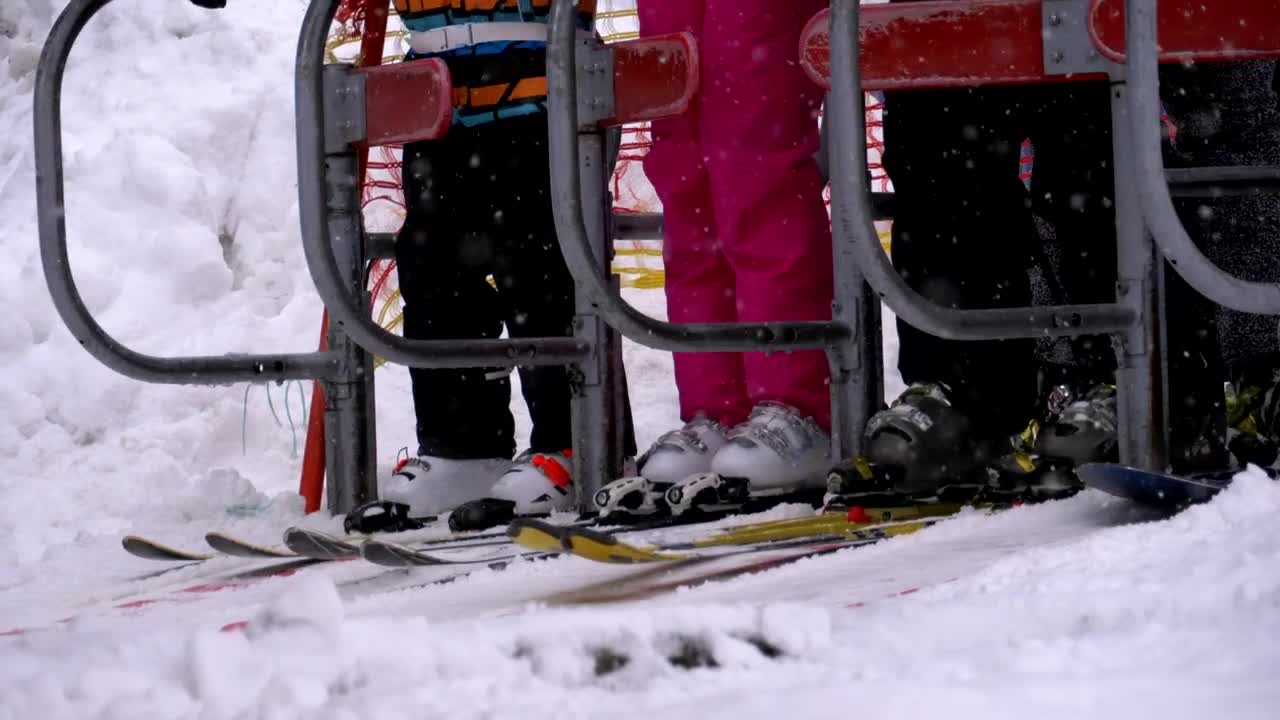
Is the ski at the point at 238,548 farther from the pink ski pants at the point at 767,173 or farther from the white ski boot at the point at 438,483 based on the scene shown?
the pink ski pants at the point at 767,173

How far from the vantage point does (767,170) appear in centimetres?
275

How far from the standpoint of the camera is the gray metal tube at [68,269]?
8.95 feet

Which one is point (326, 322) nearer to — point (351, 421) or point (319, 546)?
point (351, 421)

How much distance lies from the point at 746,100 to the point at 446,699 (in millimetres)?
1798

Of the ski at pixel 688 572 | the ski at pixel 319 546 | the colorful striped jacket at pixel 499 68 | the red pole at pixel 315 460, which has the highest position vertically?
the colorful striped jacket at pixel 499 68

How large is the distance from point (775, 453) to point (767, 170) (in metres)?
0.49

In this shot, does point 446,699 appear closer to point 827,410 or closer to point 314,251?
point 314,251

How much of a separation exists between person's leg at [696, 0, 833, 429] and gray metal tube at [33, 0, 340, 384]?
0.84 meters

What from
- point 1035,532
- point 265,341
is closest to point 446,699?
point 1035,532

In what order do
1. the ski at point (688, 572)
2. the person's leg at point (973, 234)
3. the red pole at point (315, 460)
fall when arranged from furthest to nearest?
the red pole at point (315, 460)
the person's leg at point (973, 234)
the ski at point (688, 572)

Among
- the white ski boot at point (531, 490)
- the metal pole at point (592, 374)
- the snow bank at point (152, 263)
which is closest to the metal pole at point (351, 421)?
the white ski boot at point (531, 490)

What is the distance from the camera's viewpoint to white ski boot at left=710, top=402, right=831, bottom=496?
258 cm

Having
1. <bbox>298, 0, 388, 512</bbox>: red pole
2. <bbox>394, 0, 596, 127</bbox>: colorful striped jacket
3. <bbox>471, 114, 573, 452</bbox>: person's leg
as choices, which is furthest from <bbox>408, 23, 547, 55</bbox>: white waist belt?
<bbox>298, 0, 388, 512</bbox>: red pole

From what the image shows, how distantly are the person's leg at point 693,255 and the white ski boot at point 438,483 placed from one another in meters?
0.40
